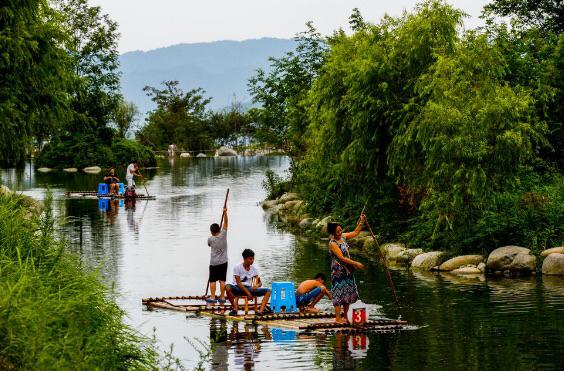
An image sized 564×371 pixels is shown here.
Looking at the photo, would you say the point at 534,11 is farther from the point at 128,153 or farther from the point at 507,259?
the point at 128,153

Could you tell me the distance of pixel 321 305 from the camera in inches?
875

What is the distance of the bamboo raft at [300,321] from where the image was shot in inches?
739

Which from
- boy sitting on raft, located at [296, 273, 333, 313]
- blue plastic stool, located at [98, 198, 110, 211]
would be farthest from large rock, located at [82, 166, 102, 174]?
boy sitting on raft, located at [296, 273, 333, 313]

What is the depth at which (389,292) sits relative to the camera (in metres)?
24.2

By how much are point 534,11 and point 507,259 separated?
26445mm

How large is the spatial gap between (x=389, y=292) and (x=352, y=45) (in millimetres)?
12351

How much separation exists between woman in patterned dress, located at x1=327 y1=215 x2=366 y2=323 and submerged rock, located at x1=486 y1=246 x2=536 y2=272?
859 cm

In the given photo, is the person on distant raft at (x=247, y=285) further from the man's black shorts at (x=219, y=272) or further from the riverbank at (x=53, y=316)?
the riverbank at (x=53, y=316)

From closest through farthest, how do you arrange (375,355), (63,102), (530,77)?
(375,355)
(63,102)
(530,77)

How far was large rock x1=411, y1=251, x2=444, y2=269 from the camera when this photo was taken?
28219 mm

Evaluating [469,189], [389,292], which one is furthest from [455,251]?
[389,292]

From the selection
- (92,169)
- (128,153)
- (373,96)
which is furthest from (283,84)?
(128,153)

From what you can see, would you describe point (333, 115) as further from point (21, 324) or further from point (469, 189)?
point (21, 324)

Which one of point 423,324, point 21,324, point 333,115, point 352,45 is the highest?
point 352,45
